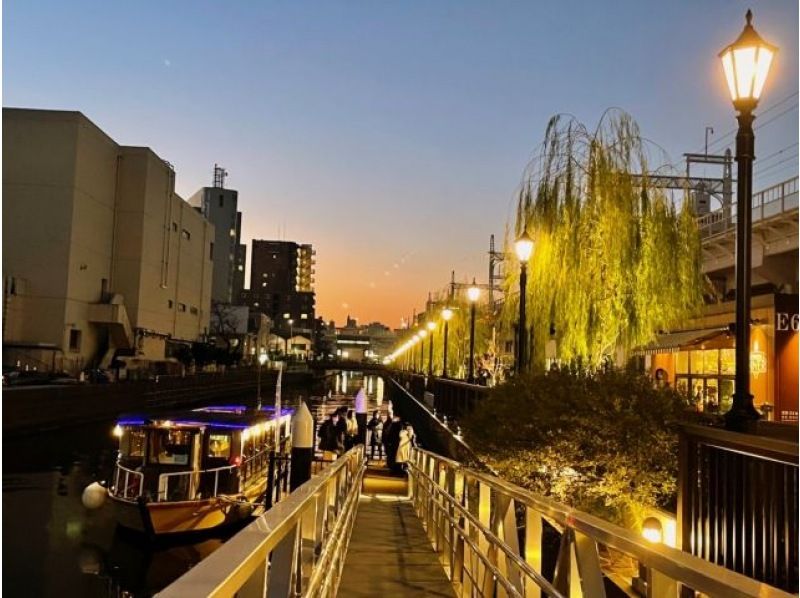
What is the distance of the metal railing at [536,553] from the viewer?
2457 mm

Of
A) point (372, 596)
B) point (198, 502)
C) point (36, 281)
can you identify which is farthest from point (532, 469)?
point (36, 281)

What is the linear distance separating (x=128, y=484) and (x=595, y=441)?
1591 cm

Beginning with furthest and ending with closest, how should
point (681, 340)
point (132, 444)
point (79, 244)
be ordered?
point (79, 244) → point (681, 340) → point (132, 444)

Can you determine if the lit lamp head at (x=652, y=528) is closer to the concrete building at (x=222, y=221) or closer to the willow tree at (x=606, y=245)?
the willow tree at (x=606, y=245)

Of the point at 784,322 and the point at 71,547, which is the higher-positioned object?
the point at 784,322

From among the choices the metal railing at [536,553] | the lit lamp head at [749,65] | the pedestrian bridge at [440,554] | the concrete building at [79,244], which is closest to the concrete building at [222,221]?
the concrete building at [79,244]

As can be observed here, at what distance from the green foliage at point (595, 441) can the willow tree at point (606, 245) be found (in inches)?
290

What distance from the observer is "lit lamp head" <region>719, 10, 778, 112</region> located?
7.06 metres

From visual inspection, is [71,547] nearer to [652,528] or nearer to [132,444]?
[132,444]

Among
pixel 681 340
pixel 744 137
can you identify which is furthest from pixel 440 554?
pixel 681 340

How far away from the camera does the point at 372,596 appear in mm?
7219

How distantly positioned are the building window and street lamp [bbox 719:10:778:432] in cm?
6308

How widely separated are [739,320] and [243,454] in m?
18.6

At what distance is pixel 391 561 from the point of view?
9070 millimetres
